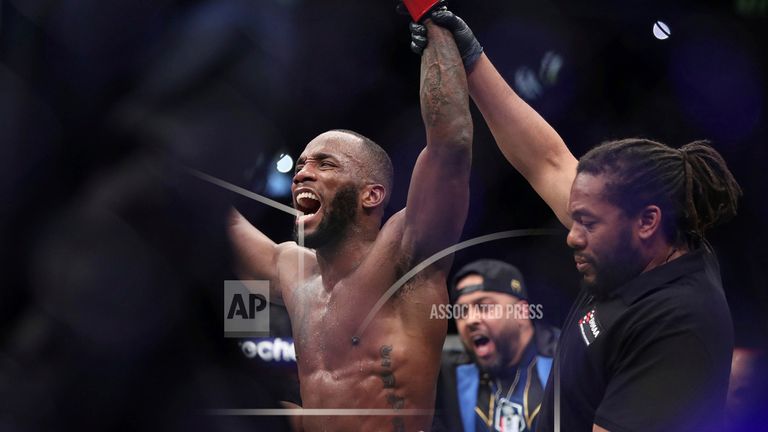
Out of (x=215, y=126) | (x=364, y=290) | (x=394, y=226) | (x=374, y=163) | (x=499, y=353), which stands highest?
(x=215, y=126)

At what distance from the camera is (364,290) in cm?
153

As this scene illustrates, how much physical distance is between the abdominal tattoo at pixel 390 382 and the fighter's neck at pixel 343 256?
0.17 m

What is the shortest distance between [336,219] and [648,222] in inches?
22.9

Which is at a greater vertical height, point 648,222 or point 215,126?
point 215,126

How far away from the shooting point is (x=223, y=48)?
169 cm

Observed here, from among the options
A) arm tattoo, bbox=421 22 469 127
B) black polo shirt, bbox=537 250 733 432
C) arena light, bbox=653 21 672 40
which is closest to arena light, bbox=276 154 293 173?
arm tattoo, bbox=421 22 469 127

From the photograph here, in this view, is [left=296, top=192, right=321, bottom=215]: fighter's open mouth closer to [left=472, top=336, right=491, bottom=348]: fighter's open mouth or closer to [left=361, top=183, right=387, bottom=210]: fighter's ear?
[left=361, top=183, right=387, bottom=210]: fighter's ear

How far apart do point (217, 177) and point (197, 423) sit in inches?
20.1

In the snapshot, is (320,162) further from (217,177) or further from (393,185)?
(217,177)

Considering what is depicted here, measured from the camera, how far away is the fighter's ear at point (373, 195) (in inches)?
59.9

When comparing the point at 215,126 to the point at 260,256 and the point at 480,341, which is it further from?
the point at 480,341

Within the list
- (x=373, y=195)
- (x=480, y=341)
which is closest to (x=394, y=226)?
(x=373, y=195)

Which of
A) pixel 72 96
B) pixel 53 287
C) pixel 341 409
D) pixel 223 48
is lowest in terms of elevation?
pixel 341 409

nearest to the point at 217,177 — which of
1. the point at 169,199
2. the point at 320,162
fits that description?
the point at 169,199
